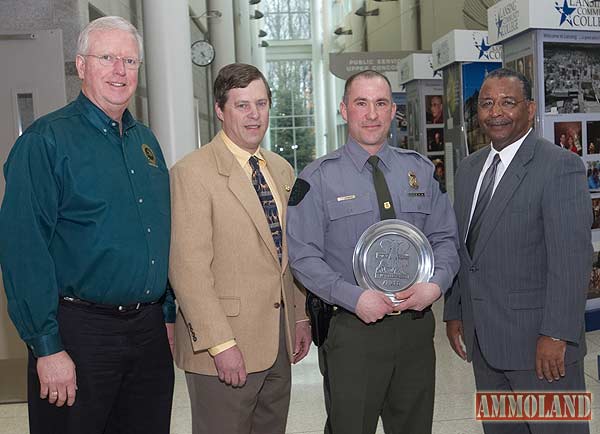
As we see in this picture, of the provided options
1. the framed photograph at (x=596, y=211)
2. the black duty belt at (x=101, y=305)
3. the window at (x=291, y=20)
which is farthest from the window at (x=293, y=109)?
the black duty belt at (x=101, y=305)

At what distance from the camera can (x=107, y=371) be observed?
1906 mm

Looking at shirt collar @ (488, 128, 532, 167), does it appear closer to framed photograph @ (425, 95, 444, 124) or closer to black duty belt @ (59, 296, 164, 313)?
black duty belt @ (59, 296, 164, 313)

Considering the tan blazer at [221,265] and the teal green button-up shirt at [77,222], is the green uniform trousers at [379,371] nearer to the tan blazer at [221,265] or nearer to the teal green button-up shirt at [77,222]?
the tan blazer at [221,265]

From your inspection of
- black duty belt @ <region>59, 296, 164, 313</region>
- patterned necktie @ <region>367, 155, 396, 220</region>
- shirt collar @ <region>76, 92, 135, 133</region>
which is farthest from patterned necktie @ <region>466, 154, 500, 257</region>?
shirt collar @ <region>76, 92, 135, 133</region>

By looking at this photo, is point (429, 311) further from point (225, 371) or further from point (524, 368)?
point (225, 371)

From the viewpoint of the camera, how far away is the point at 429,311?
2.17 m

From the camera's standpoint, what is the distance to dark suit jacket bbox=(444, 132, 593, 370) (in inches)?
79.9

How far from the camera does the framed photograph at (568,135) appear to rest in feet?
14.6

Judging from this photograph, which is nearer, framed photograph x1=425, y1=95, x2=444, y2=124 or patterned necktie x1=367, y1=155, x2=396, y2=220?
patterned necktie x1=367, y1=155, x2=396, y2=220

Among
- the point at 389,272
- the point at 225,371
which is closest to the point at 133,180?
the point at 225,371

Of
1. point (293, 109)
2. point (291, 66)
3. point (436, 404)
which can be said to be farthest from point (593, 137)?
point (291, 66)

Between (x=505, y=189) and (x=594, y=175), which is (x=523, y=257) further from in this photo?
(x=594, y=175)

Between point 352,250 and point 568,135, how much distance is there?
9.86ft

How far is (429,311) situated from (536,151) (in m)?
0.66
